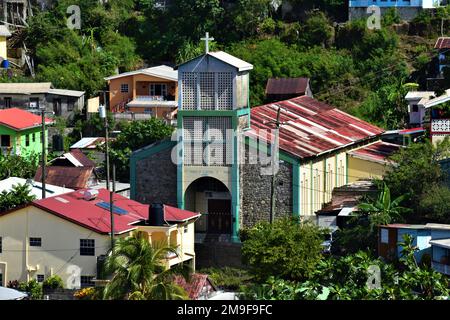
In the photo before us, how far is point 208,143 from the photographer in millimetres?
38562

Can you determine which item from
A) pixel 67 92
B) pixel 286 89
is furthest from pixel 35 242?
pixel 67 92

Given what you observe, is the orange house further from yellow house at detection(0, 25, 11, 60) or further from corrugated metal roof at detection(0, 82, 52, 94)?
yellow house at detection(0, 25, 11, 60)

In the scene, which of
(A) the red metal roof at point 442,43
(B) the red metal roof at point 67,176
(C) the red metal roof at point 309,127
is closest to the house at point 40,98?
(C) the red metal roof at point 309,127

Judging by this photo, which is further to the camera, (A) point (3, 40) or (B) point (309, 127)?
(A) point (3, 40)

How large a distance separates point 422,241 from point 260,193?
7.06 m

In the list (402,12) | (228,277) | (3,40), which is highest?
(402,12)

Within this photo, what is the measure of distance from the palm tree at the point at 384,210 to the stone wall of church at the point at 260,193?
304 centimetres

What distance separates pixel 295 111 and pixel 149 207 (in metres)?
11.6

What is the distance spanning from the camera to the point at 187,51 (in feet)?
186

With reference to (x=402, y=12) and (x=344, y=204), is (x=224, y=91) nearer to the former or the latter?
(x=344, y=204)

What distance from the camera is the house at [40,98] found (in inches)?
2168

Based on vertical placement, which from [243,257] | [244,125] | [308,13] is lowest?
[243,257]
